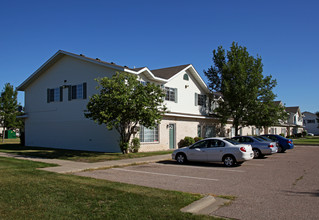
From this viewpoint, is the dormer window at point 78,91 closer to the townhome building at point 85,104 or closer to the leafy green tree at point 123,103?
the townhome building at point 85,104

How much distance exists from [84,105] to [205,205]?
16839mm

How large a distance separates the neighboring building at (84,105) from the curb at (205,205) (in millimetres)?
13695

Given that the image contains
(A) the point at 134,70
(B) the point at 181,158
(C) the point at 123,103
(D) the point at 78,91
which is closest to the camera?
(B) the point at 181,158

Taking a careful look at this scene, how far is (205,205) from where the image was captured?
6.72 m

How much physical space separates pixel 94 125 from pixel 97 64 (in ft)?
14.9

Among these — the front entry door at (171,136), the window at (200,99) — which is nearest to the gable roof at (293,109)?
the window at (200,99)

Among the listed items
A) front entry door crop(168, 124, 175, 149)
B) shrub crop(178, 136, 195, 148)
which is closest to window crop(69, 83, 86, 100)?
front entry door crop(168, 124, 175, 149)

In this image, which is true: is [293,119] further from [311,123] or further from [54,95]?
[54,95]

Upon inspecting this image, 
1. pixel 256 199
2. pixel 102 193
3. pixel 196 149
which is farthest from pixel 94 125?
pixel 256 199

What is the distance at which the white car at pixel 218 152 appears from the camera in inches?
535

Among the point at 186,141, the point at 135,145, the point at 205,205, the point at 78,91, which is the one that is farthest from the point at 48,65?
the point at 205,205

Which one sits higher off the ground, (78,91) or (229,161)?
(78,91)

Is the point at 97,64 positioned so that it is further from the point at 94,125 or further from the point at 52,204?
the point at 52,204

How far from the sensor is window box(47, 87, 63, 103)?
24.1 m
